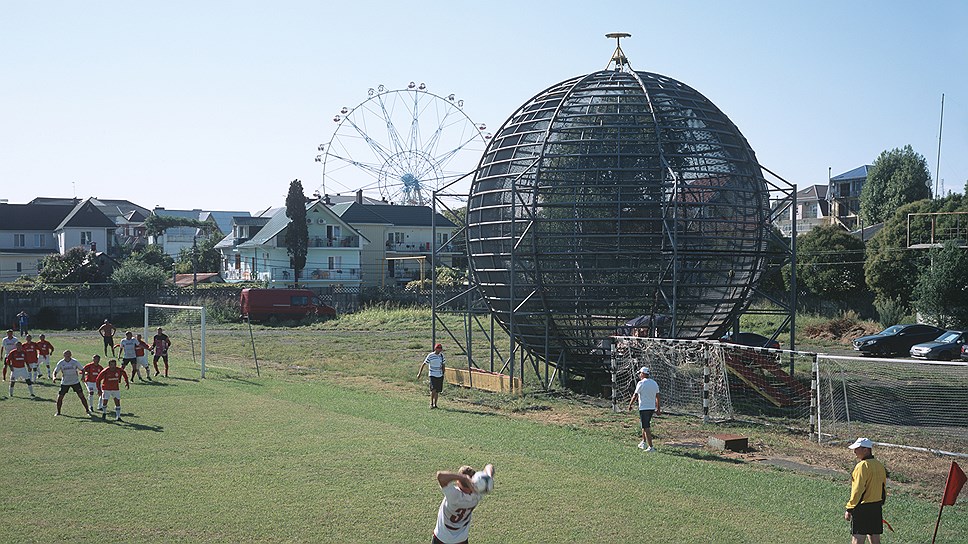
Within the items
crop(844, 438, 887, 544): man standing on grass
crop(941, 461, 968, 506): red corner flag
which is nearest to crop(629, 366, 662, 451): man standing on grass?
crop(844, 438, 887, 544): man standing on grass

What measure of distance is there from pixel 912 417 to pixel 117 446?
1758 centimetres

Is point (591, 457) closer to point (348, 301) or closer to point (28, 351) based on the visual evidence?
point (28, 351)

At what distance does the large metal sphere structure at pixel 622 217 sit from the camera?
22938 millimetres

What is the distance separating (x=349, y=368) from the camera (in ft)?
105

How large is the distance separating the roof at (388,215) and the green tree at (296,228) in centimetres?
917

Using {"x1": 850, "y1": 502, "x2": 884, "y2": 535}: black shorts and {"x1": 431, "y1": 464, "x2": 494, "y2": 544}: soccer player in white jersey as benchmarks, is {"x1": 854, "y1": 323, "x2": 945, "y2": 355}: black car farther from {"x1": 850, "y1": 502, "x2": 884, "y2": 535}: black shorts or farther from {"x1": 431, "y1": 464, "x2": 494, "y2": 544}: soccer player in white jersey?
{"x1": 431, "y1": 464, "x2": 494, "y2": 544}: soccer player in white jersey

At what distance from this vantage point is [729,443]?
17.1 metres

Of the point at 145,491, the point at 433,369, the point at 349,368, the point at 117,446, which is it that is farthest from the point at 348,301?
the point at 145,491

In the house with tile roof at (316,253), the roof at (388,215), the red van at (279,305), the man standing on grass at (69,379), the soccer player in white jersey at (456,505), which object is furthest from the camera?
the roof at (388,215)

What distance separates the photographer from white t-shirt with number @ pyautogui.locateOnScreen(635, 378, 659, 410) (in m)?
17.2

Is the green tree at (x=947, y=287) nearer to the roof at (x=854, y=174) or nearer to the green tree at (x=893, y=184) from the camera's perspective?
the green tree at (x=893, y=184)

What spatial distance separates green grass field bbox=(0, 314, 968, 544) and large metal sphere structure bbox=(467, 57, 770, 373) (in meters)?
3.13

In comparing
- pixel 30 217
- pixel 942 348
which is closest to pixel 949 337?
pixel 942 348

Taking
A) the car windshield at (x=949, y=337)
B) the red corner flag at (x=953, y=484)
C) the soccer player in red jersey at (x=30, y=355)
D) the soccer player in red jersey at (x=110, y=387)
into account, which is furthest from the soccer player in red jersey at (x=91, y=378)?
the car windshield at (x=949, y=337)
